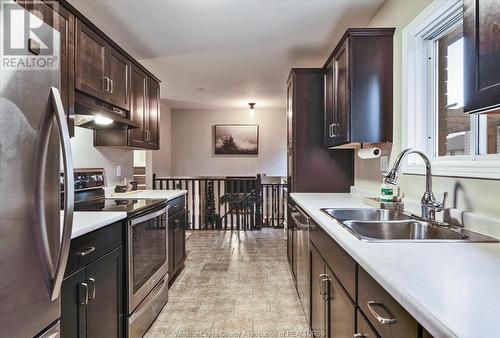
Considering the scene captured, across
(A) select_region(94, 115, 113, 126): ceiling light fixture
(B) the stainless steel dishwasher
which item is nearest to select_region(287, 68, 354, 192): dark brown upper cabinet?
(B) the stainless steel dishwasher

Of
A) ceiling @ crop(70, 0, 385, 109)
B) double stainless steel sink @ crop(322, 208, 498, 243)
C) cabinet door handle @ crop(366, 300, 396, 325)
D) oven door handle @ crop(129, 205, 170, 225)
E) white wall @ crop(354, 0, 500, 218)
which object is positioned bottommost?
cabinet door handle @ crop(366, 300, 396, 325)

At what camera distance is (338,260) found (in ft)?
4.36

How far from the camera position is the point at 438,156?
74.3 inches

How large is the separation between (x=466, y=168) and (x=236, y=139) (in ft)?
18.2

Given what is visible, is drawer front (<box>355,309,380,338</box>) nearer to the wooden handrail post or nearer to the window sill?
the window sill

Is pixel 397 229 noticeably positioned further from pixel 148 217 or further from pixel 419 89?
pixel 148 217

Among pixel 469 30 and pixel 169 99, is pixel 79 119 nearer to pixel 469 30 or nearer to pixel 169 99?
pixel 469 30

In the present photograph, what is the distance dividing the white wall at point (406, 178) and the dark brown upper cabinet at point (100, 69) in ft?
7.37

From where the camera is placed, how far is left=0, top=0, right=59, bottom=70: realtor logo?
82cm

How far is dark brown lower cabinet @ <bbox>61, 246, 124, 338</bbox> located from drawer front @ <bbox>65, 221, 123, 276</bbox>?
0.03 meters

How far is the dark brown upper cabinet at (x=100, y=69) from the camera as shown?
80.1 inches

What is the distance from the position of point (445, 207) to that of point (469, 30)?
0.99 metres

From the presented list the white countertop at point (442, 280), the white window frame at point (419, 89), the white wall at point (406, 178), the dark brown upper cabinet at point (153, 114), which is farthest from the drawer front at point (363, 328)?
the dark brown upper cabinet at point (153, 114)

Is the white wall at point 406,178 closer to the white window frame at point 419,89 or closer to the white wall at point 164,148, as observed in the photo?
the white window frame at point 419,89
